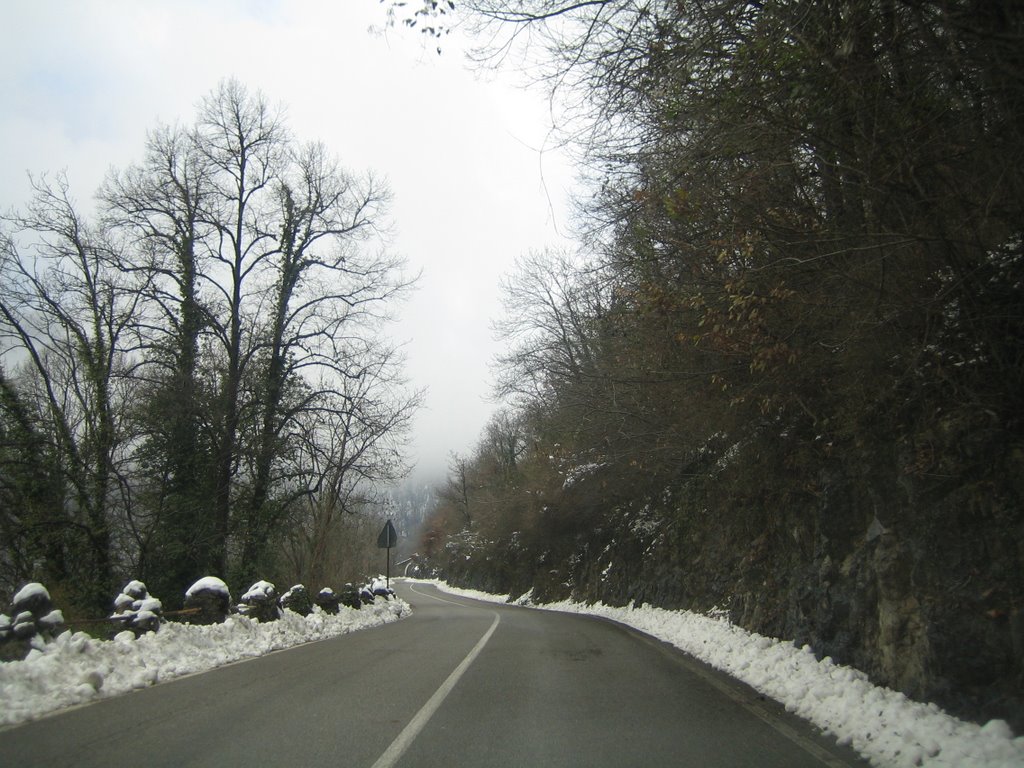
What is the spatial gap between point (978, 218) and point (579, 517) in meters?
28.9

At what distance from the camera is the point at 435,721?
6.20 m

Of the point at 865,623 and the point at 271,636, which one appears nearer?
the point at 865,623

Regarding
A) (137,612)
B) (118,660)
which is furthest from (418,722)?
(137,612)

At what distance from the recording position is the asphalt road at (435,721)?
5.10 metres

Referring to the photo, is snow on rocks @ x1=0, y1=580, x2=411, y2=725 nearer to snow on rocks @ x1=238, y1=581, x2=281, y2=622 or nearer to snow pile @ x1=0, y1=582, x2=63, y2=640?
snow pile @ x1=0, y1=582, x2=63, y2=640

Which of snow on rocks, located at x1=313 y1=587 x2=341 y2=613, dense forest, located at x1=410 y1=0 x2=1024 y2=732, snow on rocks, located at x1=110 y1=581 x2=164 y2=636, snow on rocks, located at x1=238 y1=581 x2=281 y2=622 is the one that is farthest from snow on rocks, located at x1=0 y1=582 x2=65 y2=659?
snow on rocks, located at x1=313 y1=587 x2=341 y2=613

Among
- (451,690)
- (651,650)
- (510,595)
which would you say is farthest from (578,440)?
(510,595)

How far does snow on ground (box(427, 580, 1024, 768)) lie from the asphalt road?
25cm

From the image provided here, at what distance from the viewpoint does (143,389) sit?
1986 centimetres

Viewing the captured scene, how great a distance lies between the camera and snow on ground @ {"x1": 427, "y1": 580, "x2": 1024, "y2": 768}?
4.69 metres

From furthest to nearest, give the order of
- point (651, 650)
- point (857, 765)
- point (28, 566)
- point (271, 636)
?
point (28, 566)
point (271, 636)
point (651, 650)
point (857, 765)

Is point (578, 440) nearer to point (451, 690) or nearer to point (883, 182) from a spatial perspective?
point (451, 690)

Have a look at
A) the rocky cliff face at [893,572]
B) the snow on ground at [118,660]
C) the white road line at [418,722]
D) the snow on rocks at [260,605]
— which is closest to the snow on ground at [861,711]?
the rocky cliff face at [893,572]

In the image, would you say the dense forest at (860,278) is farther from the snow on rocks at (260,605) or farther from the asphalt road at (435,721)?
the snow on rocks at (260,605)
